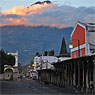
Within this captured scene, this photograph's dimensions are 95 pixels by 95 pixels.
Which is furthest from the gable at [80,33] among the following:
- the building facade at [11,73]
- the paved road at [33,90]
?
the building facade at [11,73]

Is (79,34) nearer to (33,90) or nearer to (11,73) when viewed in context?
(33,90)

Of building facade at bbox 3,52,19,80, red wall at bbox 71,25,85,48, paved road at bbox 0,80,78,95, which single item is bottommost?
paved road at bbox 0,80,78,95

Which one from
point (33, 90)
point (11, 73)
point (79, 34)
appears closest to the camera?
point (33, 90)

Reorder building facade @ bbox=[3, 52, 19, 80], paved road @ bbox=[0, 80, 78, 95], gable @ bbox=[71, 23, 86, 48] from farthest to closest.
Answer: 1. building facade @ bbox=[3, 52, 19, 80]
2. gable @ bbox=[71, 23, 86, 48]
3. paved road @ bbox=[0, 80, 78, 95]

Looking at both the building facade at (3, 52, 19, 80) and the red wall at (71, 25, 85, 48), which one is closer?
the red wall at (71, 25, 85, 48)

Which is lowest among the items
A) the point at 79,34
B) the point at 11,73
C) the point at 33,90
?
the point at 33,90

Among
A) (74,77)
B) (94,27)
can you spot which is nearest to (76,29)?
(94,27)

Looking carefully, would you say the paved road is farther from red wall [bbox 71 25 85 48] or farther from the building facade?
the building facade

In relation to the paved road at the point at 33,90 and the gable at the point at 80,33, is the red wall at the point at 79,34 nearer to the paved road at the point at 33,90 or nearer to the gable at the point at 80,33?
the gable at the point at 80,33

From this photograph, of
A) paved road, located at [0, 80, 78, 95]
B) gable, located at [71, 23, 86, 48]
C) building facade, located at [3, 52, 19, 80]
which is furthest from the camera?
building facade, located at [3, 52, 19, 80]

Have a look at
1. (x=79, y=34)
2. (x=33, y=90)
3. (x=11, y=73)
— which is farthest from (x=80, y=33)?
(x=11, y=73)

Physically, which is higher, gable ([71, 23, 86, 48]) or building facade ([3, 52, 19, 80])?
gable ([71, 23, 86, 48])

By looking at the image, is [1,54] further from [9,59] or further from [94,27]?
[94,27]

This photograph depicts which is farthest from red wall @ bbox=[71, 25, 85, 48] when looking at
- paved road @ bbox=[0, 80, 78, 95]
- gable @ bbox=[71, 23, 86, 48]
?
paved road @ bbox=[0, 80, 78, 95]
